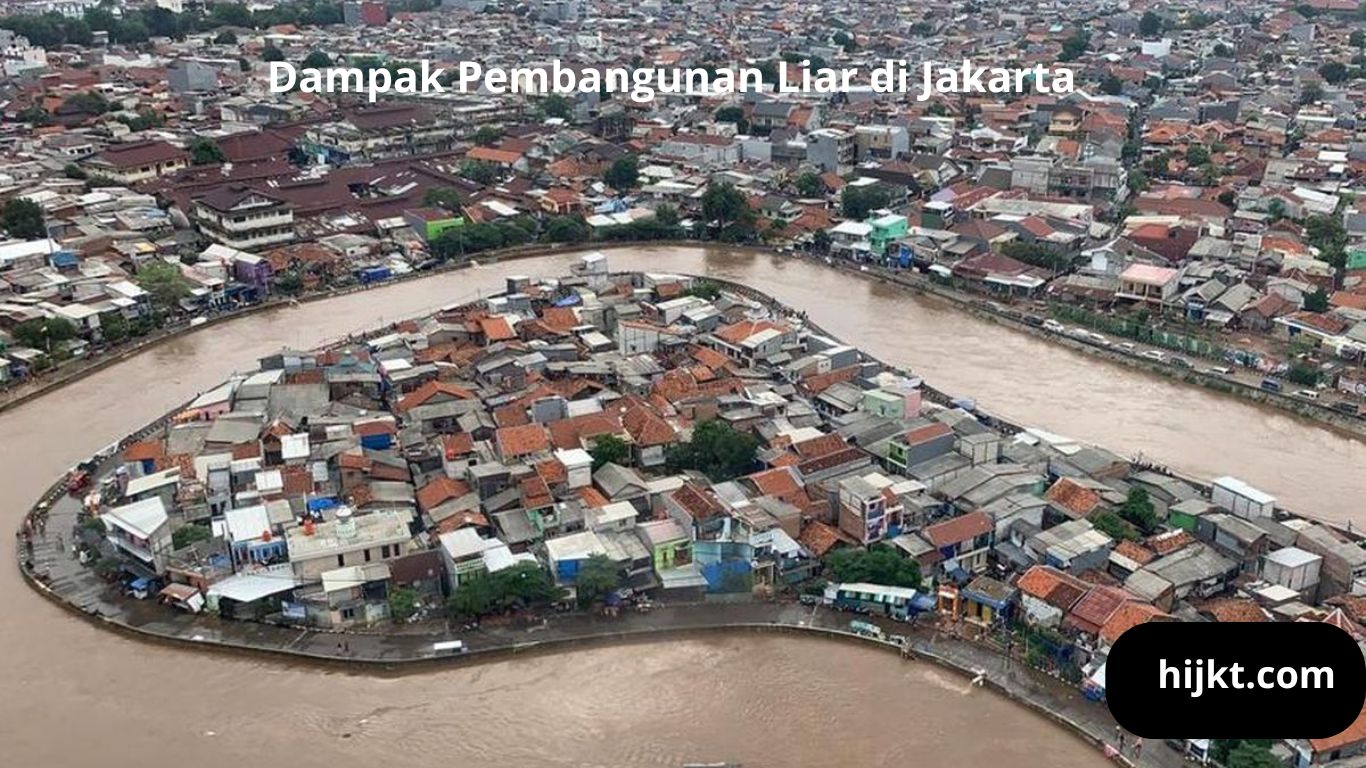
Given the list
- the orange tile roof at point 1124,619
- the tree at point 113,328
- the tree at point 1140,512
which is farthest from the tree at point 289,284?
the orange tile roof at point 1124,619

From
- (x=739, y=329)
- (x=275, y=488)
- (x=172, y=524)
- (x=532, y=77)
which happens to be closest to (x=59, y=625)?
(x=172, y=524)

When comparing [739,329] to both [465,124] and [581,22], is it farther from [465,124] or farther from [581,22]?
[581,22]

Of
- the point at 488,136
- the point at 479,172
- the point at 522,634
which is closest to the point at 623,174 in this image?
the point at 479,172

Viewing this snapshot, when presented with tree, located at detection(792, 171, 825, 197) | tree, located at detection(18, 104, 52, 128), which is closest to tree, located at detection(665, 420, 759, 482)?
tree, located at detection(792, 171, 825, 197)

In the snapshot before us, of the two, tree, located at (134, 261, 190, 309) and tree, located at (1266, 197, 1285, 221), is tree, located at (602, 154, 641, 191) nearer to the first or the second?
tree, located at (134, 261, 190, 309)

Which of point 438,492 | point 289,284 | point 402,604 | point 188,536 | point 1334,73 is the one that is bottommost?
point 402,604

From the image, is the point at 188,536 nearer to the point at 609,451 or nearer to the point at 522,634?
the point at 522,634

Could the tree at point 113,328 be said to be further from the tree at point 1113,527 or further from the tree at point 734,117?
the tree at point 734,117
